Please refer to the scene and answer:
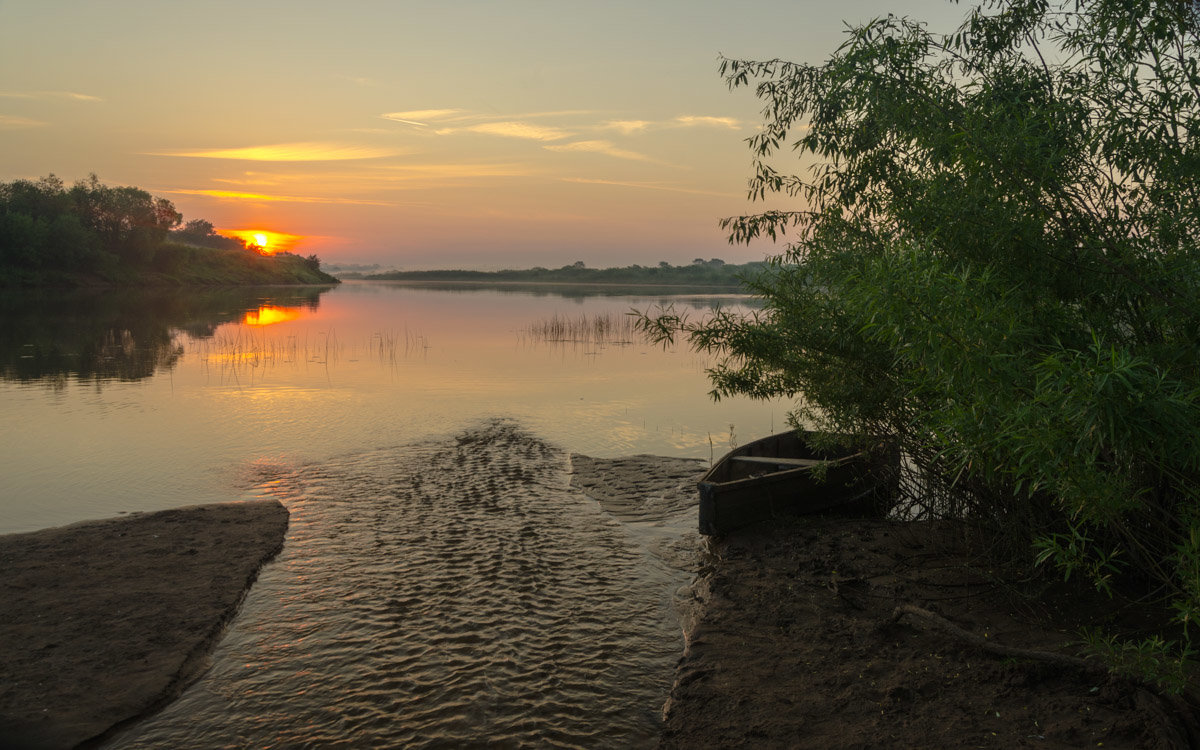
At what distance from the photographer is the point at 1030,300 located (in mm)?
5273

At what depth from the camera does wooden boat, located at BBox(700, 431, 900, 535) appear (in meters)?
9.33

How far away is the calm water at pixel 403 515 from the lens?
19.2 ft

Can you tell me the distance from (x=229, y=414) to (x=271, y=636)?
1189 centimetres

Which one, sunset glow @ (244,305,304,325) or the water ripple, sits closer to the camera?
the water ripple

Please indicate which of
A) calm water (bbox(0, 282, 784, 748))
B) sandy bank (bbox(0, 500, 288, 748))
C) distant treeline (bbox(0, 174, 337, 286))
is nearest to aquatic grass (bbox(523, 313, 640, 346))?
calm water (bbox(0, 282, 784, 748))

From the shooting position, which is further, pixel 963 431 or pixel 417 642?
pixel 417 642

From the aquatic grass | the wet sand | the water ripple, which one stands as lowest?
the water ripple

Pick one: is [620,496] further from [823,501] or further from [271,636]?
[271,636]

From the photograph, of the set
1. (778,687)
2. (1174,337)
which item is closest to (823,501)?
(778,687)

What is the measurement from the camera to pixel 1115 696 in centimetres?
497

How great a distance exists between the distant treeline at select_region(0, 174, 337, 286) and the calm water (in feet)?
175

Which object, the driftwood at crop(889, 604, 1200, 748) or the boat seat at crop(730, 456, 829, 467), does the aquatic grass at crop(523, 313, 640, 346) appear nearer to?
the boat seat at crop(730, 456, 829, 467)

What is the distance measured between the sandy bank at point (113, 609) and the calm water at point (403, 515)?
0.28m

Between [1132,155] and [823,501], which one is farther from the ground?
[1132,155]
